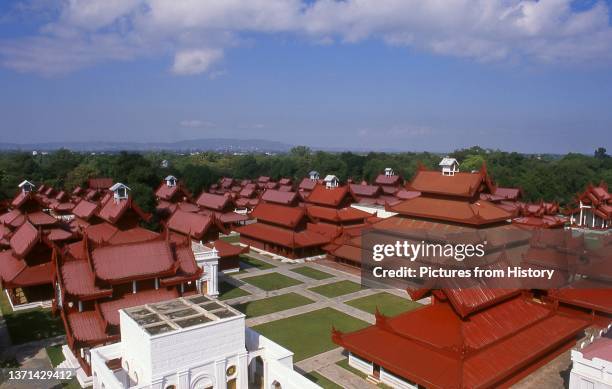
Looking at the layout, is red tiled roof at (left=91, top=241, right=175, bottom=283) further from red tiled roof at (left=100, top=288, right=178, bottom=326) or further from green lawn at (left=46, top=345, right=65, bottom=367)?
green lawn at (left=46, top=345, right=65, bottom=367)

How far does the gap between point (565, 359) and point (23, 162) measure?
106m

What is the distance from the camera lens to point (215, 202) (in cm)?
5284

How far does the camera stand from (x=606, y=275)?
78.6 feet

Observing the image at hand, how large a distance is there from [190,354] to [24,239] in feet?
67.2

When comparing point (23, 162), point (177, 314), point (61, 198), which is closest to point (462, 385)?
point (177, 314)

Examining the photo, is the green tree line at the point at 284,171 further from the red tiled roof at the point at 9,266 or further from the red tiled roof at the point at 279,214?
the red tiled roof at the point at 9,266

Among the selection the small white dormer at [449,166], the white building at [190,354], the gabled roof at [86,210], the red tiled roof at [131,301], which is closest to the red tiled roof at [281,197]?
the gabled roof at [86,210]

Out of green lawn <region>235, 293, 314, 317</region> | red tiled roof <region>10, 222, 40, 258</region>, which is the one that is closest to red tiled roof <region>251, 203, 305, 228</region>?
green lawn <region>235, 293, 314, 317</region>

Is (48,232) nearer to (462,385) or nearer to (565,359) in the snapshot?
(462,385)

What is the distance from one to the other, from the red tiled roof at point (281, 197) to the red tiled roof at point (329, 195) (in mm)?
1864

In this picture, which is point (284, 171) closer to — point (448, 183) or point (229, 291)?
point (229, 291)

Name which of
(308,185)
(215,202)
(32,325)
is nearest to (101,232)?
(32,325)

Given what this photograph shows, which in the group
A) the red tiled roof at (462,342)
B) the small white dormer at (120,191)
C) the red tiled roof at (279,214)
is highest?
the small white dormer at (120,191)

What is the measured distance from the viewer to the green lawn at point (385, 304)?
28062 mm
